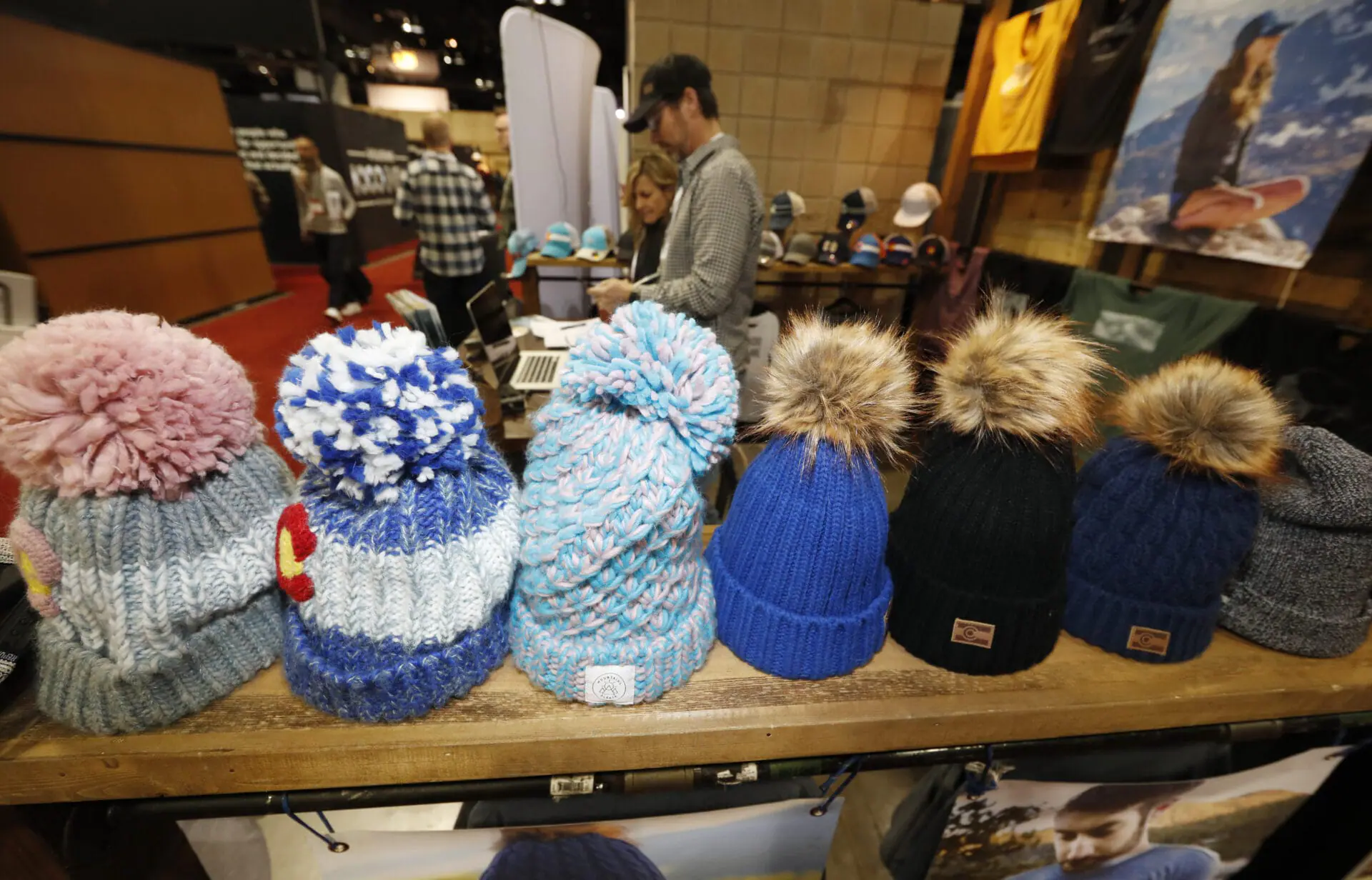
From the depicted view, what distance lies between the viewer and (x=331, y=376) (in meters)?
0.41

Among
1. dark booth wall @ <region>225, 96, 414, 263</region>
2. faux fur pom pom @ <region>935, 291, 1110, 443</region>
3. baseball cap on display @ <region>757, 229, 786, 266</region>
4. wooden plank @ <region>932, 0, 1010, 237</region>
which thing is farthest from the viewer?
dark booth wall @ <region>225, 96, 414, 263</region>

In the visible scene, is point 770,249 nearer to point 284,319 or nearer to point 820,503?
point 820,503

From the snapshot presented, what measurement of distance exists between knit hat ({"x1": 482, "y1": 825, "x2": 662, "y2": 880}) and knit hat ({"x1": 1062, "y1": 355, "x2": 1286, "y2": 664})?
24.2 inches

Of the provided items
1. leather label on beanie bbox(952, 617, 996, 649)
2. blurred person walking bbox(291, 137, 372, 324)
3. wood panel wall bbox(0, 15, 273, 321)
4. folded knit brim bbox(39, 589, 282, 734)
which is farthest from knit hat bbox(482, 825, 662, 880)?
blurred person walking bbox(291, 137, 372, 324)

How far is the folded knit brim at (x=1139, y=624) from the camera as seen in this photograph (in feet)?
1.95

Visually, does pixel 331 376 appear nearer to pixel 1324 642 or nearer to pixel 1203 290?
pixel 1324 642

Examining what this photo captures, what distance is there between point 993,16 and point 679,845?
3.11 meters

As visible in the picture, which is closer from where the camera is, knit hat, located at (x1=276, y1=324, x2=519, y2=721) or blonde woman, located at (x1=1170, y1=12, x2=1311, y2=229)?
knit hat, located at (x1=276, y1=324, x2=519, y2=721)

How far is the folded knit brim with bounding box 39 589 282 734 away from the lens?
46cm

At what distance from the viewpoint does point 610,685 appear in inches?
20.4

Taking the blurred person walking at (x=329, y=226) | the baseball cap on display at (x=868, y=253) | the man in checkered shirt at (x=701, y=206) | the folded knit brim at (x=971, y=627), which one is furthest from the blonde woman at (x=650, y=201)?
the blurred person walking at (x=329, y=226)

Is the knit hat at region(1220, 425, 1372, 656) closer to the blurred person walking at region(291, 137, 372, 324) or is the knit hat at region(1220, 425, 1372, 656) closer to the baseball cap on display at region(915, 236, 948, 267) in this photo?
the baseball cap on display at region(915, 236, 948, 267)

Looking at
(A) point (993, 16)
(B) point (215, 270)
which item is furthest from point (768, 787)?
(B) point (215, 270)

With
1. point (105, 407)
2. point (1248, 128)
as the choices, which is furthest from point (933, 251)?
point (105, 407)
